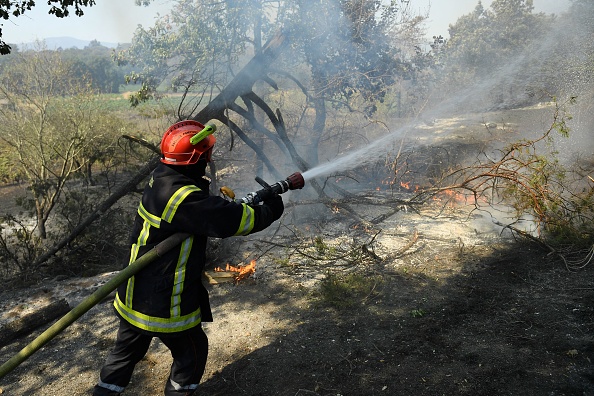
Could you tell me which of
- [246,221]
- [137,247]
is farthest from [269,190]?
[137,247]

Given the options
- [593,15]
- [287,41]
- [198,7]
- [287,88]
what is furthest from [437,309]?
[593,15]

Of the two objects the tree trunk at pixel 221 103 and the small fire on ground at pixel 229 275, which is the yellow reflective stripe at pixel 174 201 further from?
the tree trunk at pixel 221 103

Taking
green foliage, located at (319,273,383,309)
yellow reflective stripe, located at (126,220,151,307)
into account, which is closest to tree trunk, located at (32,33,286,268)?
green foliage, located at (319,273,383,309)

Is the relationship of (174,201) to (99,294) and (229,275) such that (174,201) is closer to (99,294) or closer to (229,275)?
(99,294)

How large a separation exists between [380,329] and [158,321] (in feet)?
6.35

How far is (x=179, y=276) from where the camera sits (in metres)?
2.40

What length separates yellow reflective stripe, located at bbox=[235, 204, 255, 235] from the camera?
2369 mm

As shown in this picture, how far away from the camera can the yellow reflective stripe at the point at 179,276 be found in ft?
7.81

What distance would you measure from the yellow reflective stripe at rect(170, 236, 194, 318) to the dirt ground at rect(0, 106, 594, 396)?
920mm

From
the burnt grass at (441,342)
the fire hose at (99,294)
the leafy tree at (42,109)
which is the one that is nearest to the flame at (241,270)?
the burnt grass at (441,342)

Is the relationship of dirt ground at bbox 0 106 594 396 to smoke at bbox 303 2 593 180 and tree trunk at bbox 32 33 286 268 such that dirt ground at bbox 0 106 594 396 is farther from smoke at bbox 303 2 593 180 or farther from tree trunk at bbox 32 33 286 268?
smoke at bbox 303 2 593 180

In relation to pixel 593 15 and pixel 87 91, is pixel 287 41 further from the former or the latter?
pixel 593 15

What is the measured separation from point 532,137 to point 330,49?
7.19m

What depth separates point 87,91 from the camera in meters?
9.99
